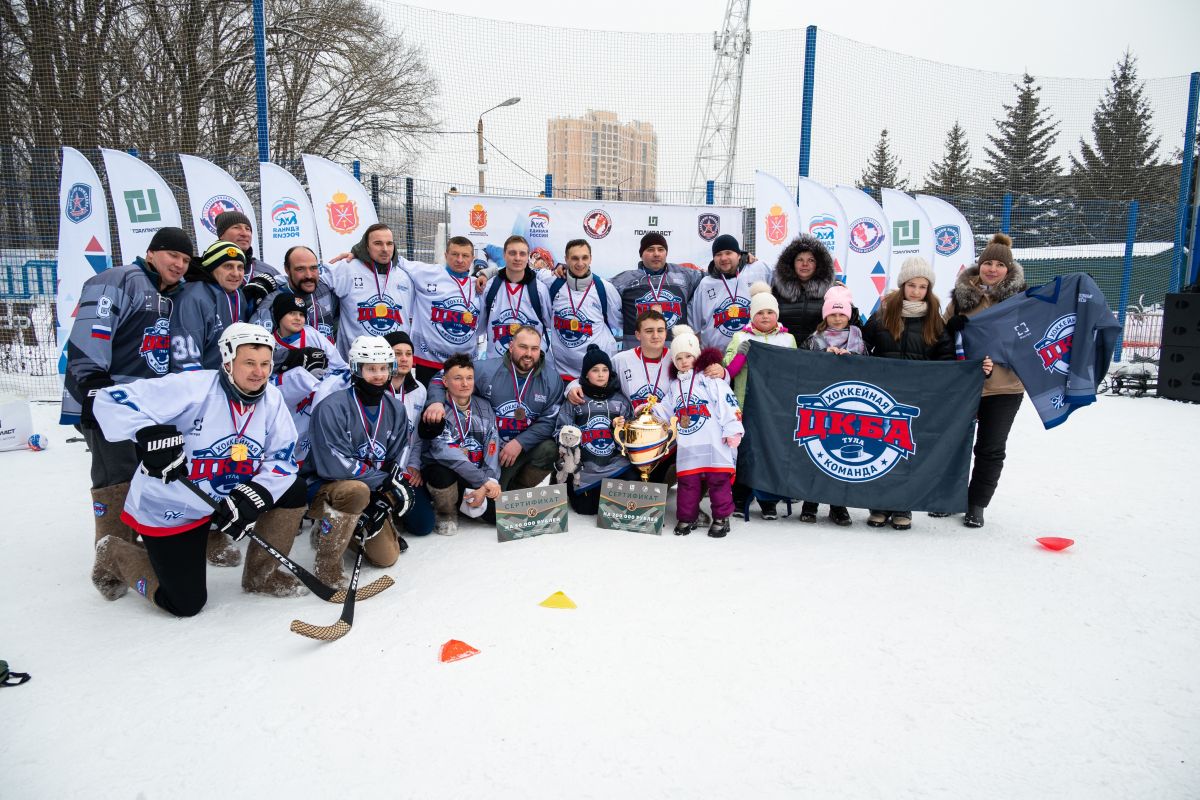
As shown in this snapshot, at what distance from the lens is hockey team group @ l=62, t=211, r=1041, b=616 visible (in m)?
3.06

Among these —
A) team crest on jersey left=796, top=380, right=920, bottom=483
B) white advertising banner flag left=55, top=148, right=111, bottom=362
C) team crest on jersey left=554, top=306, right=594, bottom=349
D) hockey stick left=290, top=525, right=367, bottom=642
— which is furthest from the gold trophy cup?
white advertising banner flag left=55, top=148, right=111, bottom=362

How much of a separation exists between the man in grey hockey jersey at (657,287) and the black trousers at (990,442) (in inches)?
A: 84.0

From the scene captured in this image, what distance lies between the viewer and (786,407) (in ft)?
14.4

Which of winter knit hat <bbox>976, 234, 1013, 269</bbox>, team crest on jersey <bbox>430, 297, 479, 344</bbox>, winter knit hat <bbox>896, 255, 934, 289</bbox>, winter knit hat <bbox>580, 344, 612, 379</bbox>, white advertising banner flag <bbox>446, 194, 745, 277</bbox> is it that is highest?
white advertising banner flag <bbox>446, 194, 745, 277</bbox>

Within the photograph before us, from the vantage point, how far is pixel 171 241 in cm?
341

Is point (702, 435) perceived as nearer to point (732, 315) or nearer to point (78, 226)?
point (732, 315)

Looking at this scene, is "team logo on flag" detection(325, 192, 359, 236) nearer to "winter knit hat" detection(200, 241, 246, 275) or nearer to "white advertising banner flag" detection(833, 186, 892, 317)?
"winter knit hat" detection(200, 241, 246, 275)

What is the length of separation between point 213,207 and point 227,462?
5.11m

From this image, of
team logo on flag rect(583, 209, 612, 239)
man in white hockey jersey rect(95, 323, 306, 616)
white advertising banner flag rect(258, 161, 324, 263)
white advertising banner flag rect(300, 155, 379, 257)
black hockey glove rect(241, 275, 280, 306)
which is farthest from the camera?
team logo on flag rect(583, 209, 612, 239)

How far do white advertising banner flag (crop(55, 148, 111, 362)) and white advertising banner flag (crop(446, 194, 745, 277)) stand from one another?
354 centimetres

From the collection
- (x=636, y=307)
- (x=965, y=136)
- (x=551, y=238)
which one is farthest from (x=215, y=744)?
(x=965, y=136)

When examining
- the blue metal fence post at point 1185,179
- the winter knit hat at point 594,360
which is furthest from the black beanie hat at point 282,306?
the blue metal fence post at point 1185,179

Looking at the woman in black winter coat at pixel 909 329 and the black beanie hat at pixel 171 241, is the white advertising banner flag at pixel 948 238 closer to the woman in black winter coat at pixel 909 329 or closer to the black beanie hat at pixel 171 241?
the woman in black winter coat at pixel 909 329

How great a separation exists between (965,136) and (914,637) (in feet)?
29.9
